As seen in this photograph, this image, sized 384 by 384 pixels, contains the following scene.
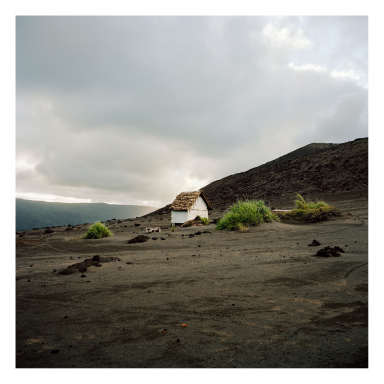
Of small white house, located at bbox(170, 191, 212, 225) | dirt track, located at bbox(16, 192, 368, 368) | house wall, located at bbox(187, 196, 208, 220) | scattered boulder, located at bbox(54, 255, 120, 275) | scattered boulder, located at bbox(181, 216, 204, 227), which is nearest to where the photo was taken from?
Result: dirt track, located at bbox(16, 192, 368, 368)

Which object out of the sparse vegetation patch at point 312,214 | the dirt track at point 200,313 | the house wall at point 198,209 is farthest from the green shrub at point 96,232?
the sparse vegetation patch at point 312,214

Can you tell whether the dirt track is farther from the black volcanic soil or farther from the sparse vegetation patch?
the sparse vegetation patch

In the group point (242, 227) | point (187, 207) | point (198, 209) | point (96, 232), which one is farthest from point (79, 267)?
point (198, 209)

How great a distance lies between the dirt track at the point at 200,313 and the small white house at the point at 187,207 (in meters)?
12.3

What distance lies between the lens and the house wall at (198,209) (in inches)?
806

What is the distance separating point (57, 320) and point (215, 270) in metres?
3.55

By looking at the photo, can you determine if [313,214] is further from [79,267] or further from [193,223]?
[79,267]

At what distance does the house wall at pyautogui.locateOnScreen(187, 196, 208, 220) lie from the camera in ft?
67.2

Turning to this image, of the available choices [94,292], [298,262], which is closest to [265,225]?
[298,262]

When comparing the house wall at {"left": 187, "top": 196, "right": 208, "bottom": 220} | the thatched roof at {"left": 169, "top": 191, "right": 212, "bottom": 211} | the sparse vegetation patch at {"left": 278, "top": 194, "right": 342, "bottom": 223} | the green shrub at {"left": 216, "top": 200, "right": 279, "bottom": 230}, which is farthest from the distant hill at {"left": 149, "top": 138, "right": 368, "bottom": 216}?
the green shrub at {"left": 216, "top": 200, "right": 279, "bottom": 230}

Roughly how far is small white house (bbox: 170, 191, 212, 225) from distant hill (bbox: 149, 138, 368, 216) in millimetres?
11482

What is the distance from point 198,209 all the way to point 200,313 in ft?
57.2

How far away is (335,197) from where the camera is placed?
24.8 metres
